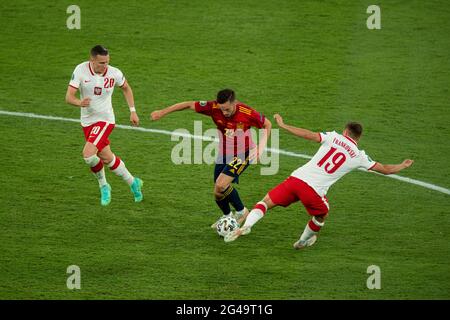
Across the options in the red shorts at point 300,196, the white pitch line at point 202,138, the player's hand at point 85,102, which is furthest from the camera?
the white pitch line at point 202,138

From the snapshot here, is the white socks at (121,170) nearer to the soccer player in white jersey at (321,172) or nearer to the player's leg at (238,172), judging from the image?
the player's leg at (238,172)

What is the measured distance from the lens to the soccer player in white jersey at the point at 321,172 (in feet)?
36.1

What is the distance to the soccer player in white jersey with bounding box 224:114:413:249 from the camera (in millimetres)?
10992

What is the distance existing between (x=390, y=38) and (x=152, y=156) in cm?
774

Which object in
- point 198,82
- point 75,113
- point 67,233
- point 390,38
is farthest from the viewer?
point 390,38

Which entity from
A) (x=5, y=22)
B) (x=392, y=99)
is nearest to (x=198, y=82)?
(x=392, y=99)

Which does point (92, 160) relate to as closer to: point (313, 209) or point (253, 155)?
point (253, 155)

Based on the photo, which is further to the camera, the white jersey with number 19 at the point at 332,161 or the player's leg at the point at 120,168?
the player's leg at the point at 120,168

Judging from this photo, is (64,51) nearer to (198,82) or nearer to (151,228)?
(198,82)

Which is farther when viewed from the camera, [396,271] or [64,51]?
[64,51]

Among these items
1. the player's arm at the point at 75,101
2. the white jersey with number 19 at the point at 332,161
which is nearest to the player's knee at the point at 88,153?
the player's arm at the point at 75,101

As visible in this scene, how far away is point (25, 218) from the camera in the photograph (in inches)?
481

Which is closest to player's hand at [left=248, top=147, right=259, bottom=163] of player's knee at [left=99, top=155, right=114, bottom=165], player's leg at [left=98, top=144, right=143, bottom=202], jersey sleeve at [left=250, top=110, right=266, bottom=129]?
jersey sleeve at [left=250, top=110, right=266, bottom=129]

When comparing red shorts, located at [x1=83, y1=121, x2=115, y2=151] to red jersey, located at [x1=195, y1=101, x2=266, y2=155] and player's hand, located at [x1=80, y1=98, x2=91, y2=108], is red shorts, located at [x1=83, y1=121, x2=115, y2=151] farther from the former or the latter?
red jersey, located at [x1=195, y1=101, x2=266, y2=155]
